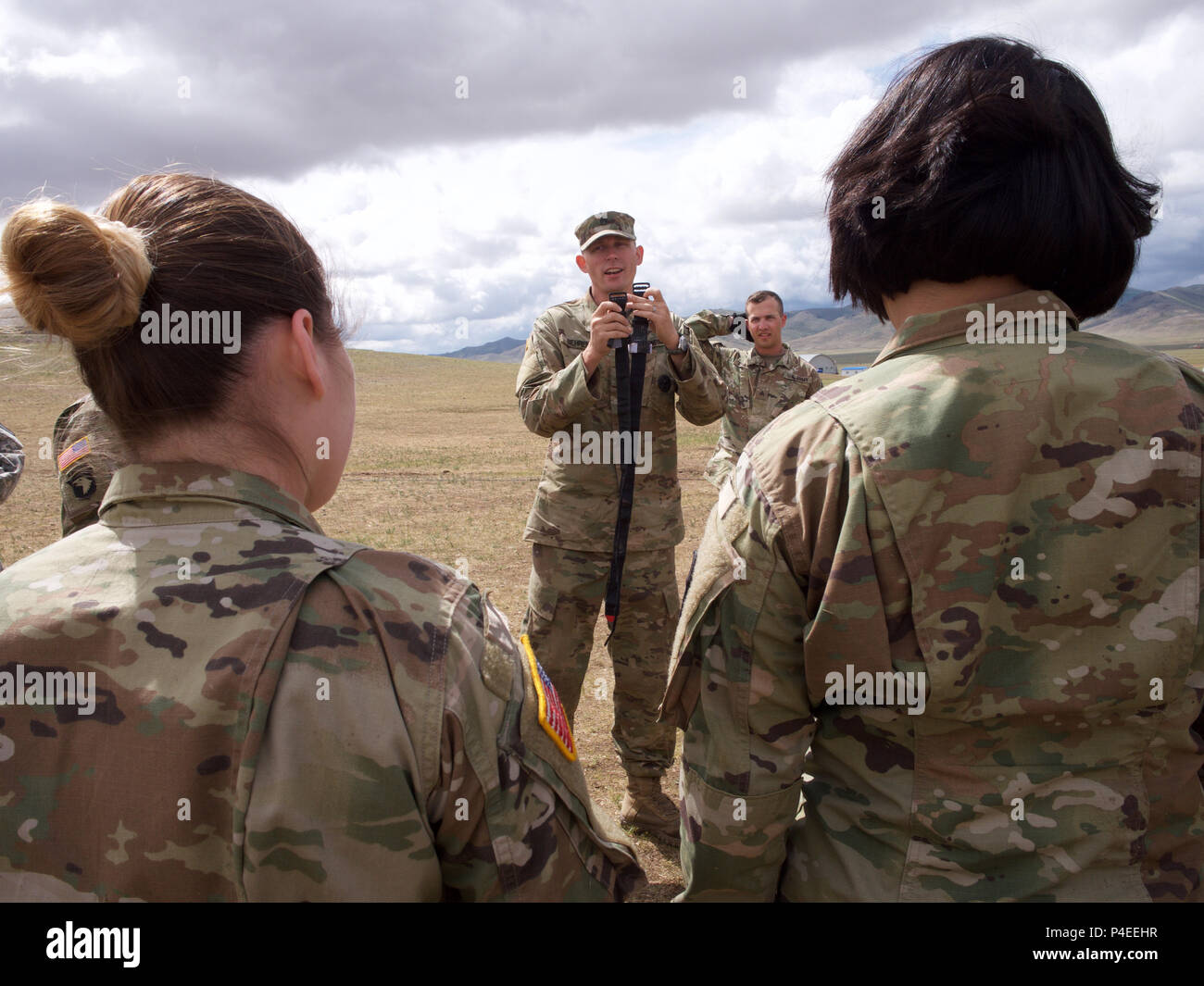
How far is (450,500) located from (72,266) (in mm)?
11669

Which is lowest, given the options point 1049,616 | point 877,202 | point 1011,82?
point 1049,616

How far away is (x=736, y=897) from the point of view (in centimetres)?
174

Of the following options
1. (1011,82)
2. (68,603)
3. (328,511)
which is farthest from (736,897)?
(328,511)

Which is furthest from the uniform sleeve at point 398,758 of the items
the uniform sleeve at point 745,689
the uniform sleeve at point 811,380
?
the uniform sleeve at point 811,380

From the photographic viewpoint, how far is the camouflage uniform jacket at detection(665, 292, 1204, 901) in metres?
1.47

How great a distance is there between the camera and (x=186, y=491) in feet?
4.36

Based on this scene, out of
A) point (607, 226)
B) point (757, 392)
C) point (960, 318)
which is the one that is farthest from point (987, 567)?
point (757, 392)

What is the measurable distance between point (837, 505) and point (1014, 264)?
539 millimetres

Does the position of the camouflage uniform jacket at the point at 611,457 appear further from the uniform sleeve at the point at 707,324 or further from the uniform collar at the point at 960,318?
the uniform collar at the point at 960,318

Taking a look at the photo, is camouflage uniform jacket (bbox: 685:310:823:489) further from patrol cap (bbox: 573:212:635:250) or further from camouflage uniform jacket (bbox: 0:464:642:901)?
camouflage uniform jacket (bbox: 0:464:642:901)

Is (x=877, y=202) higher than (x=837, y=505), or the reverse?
(x=877, y=202)

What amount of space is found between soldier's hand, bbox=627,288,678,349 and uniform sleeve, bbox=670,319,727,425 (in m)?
0.13

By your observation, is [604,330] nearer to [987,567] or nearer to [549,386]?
[549,386]

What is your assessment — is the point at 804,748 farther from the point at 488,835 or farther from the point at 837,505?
the point at 488,835
